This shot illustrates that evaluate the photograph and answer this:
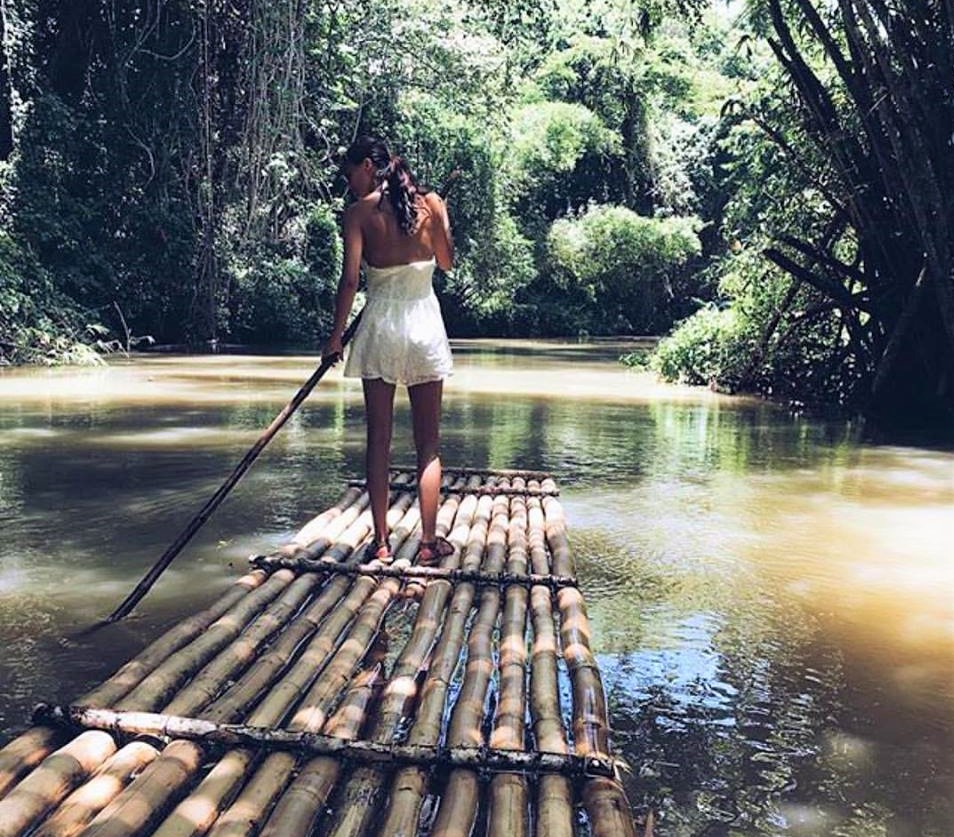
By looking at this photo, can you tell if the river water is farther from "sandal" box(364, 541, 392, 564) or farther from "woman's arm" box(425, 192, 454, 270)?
"woman's arm" box(425, 192, 454, 270)

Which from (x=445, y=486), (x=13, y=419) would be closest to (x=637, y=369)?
(x=13, y=419)

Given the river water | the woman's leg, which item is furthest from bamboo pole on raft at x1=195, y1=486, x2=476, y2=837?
the woman's leg

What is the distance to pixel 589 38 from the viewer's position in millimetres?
30938

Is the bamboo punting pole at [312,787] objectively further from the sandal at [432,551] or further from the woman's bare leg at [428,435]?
the woman's bare leg at [428,435]

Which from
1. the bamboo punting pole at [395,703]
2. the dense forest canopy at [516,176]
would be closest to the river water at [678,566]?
the bamboo punting pole at [395,703]

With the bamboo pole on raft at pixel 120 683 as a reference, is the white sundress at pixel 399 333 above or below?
above

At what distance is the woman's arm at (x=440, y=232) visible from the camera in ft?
12.7

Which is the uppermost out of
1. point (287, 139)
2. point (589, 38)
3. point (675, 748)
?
point (589, 38)

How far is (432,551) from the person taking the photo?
3900 millimetres

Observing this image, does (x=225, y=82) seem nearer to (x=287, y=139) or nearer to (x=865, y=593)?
(x=287, y=139)

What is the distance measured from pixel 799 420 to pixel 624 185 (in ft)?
73.3

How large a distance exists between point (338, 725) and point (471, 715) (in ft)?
1.01

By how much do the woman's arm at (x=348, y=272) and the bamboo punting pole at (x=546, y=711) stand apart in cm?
107

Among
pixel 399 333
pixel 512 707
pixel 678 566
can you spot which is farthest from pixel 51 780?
pixel 678 566
